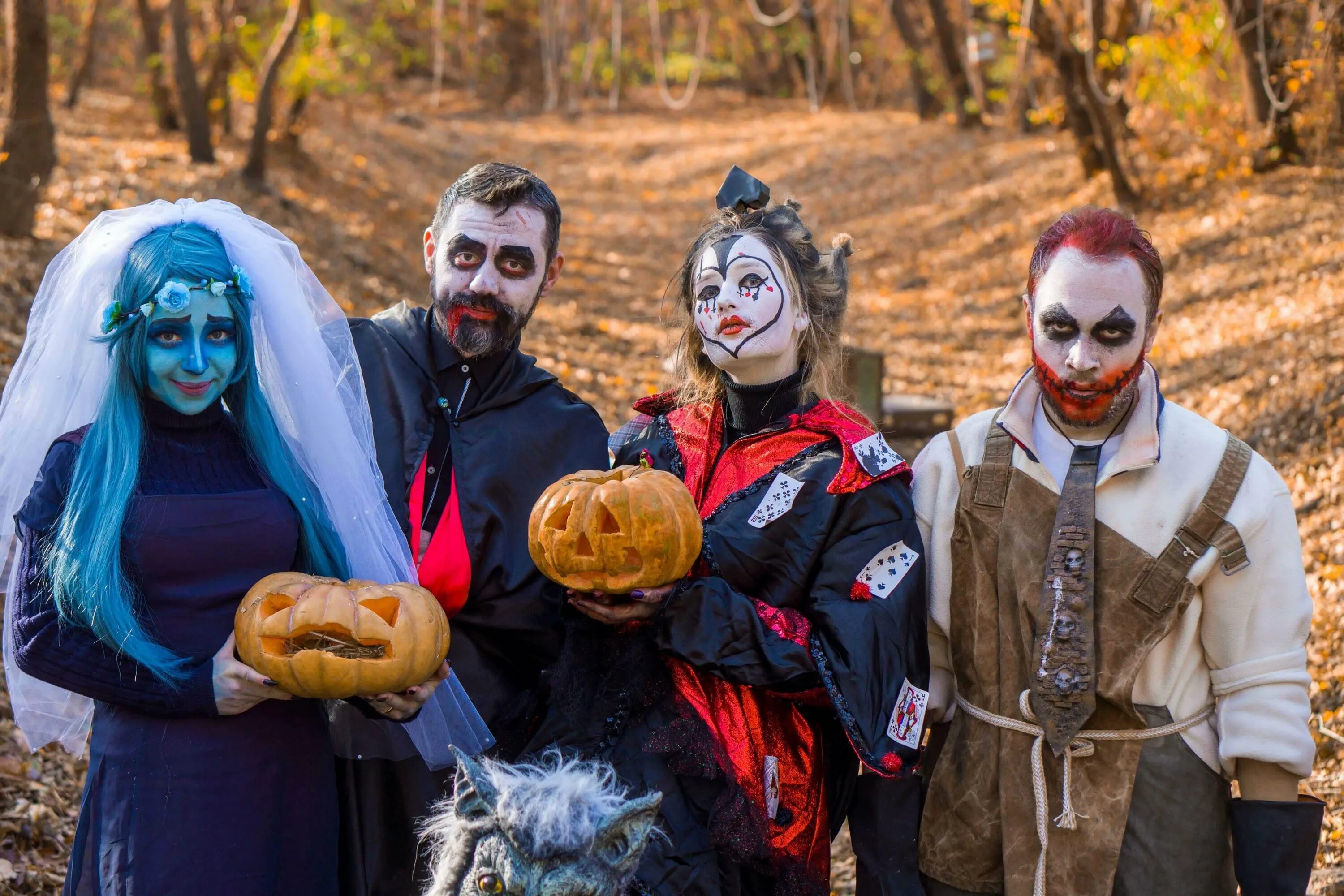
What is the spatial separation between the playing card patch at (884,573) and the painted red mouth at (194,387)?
5.12 ft

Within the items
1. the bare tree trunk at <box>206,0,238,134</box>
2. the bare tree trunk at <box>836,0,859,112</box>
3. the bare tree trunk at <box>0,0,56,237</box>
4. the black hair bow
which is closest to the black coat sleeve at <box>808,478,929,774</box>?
the black hair bow

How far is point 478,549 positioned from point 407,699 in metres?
0.58

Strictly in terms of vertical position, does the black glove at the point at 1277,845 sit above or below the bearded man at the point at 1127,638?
below

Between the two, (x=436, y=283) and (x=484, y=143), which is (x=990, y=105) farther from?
(x=436, y=283)

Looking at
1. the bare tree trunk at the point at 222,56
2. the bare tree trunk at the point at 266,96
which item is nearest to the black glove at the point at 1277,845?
the bare tree trunk at the point at 266,96

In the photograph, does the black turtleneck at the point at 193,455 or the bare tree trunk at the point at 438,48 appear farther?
the bare tree trunk at the point at 438,48

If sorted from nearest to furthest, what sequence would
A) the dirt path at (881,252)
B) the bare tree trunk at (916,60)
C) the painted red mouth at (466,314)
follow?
the painted red mouth at (466,314)
the dirt path at (881,252)
the bare tree trunk at (916,60)

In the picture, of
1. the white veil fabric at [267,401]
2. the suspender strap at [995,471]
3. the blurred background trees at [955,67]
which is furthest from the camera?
the blurred background trees at [955,67]

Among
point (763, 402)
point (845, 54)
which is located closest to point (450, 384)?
point (763, 402)

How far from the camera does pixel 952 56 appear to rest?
1995cm

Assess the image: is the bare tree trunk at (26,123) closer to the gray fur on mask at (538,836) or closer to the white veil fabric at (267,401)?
the white veil fabric at (267,401)

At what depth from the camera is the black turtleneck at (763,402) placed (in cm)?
330

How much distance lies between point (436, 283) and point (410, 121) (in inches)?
907

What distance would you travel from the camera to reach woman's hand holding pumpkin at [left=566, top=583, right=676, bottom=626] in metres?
2.87
